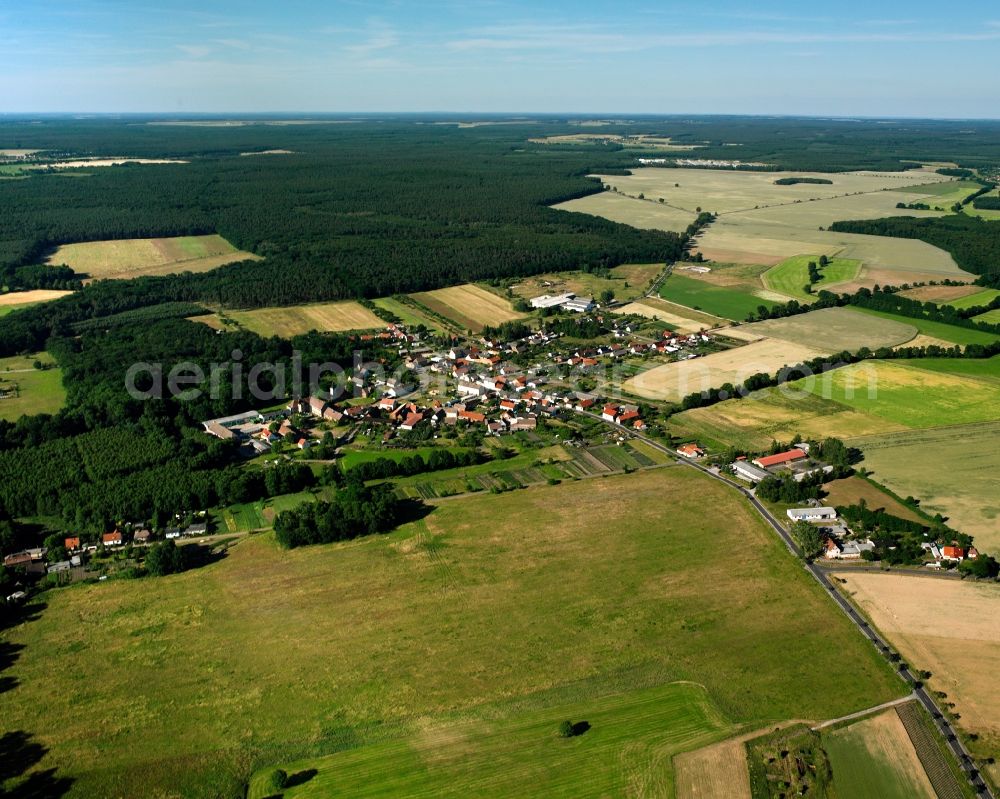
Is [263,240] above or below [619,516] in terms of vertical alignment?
above

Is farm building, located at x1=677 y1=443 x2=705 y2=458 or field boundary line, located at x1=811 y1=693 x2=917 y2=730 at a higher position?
farm building, located at x1=677 y1=443 x2=705 y2=458

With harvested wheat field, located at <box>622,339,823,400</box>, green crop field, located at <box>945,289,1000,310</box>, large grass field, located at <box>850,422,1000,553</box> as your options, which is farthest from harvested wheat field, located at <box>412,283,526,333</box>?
green crop field, located at <box>945,289,1000,310</box>

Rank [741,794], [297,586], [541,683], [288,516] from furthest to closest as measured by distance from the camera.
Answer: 1. [288,516]
2. [297,586]
3. [541,683]
4. [741,794]

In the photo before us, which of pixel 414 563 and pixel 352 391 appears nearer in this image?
pixel 414 563

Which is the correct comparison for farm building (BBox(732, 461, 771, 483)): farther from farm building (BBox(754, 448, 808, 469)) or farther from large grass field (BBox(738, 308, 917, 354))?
large grass field (BBox(738, 308, 917, 354))

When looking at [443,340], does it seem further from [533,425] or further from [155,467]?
[155,467]

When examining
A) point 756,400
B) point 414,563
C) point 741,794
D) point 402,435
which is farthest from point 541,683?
point 756,400

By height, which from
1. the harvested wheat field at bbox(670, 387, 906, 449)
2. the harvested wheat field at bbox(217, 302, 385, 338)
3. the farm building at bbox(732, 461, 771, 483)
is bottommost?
the farm building at bbox(732, 461, 771, 483)

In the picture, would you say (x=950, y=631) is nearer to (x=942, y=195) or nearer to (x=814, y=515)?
(x=814, y=515)
